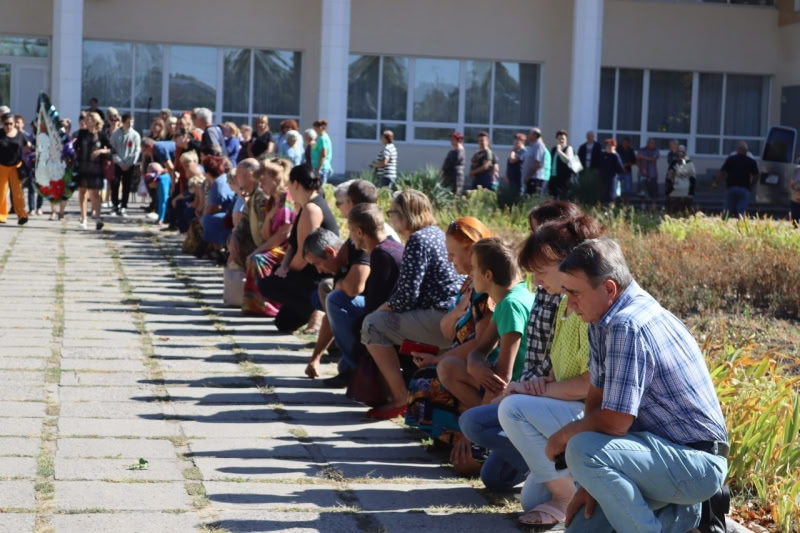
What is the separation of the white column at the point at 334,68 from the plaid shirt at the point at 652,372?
25.3m

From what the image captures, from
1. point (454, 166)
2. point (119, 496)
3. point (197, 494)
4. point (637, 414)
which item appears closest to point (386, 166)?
point (454, 166)

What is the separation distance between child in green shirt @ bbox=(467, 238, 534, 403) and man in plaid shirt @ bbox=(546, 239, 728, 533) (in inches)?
59.0

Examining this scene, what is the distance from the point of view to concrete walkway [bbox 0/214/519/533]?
527cm

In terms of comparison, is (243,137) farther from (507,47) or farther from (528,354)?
(528,354)

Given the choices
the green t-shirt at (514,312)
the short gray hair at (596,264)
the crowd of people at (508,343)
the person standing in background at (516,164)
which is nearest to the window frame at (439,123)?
the person standing in background at (516,164)

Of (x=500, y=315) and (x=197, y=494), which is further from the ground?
(x=500, y=315)

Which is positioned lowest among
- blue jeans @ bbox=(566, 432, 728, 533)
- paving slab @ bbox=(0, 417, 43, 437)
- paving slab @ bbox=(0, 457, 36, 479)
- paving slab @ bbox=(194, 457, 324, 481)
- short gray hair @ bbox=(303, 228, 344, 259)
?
paving slab @ bbox=(194, 457, 324, 481)

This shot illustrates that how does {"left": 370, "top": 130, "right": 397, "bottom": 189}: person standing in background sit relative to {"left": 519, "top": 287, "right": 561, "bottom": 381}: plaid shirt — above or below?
above

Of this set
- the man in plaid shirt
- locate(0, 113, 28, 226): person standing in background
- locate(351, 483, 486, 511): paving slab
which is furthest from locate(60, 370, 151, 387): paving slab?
locate(0, 113, 28, 226): person standing in background

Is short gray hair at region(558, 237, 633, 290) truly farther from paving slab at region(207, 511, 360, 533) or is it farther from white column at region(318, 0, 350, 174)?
white column at region(318, 0, 350, 174)

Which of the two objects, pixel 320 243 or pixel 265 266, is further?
pixel 265 266

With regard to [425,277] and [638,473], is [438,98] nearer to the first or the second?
[425,277]

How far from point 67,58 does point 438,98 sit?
9752mm

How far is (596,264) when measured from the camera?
14.3 feet
